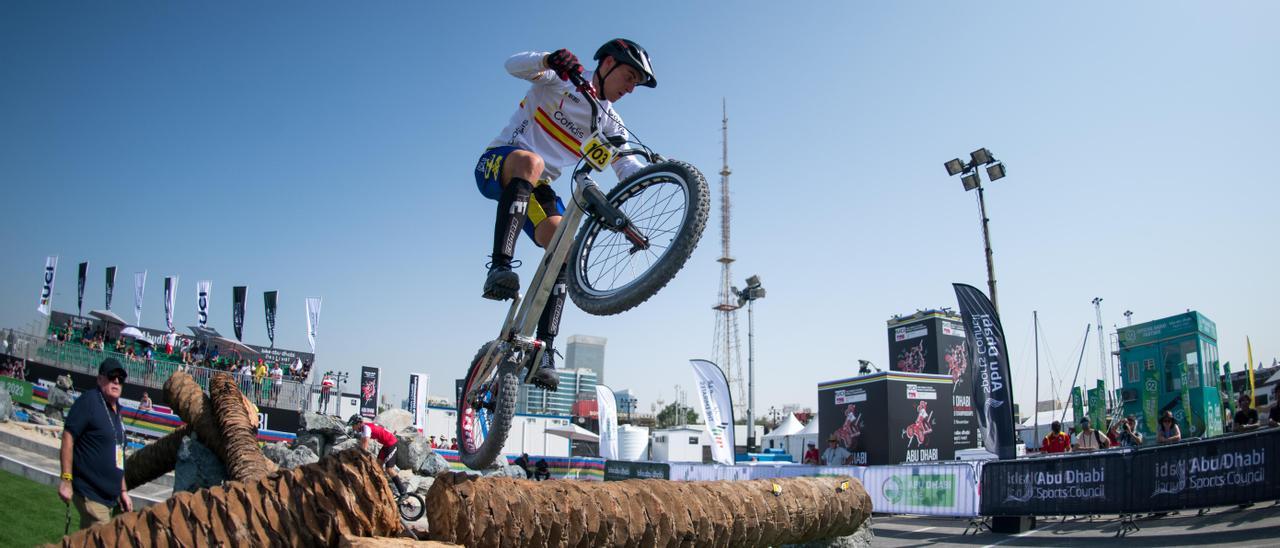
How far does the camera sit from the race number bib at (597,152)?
4902 millimetres

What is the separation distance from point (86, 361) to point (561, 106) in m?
29.4

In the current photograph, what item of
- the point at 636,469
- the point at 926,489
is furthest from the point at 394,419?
the point at 926,489

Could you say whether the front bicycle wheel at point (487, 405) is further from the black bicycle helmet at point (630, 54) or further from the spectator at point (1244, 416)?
the spectator at point (1244, 416)

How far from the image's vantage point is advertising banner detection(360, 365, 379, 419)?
27.7m

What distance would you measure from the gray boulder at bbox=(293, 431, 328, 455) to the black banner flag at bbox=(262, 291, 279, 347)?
2624 centimetres

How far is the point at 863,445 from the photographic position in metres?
22.2

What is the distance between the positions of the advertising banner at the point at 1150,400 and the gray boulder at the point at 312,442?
81.8 feet

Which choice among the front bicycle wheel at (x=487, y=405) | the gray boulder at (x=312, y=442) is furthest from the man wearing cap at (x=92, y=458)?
the gray boulder at (x=312, y=442)

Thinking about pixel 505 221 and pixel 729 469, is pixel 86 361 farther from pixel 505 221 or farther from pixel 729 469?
pixel 505 221

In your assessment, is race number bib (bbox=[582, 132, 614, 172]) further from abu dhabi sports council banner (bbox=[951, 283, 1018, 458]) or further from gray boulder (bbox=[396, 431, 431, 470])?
gray boulder (bbox=[396, 431, 431, 470])

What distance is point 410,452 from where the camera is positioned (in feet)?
57.6

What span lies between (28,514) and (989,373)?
15913mm

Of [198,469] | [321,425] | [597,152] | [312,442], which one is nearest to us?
[597,152]

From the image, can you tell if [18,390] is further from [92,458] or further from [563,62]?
[563,62]
